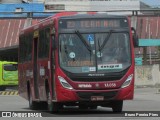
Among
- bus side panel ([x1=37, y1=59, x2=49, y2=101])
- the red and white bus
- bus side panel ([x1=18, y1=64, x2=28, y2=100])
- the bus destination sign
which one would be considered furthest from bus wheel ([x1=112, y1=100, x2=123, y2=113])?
bus side panel ([x1=18, y1=64, x2=28, y2=100])

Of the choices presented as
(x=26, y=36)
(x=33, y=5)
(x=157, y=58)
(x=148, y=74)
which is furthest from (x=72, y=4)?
(x=26, y=36)

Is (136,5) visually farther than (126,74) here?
Yes

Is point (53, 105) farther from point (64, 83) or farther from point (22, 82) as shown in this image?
point (22, 82)

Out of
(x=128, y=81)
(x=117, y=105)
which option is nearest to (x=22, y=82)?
(x=117, y=105)

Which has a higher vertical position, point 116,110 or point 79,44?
point 79,44

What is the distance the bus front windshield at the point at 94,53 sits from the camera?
57.8 ft

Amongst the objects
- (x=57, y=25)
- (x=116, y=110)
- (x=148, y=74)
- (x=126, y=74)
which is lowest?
(x=148, y=74)

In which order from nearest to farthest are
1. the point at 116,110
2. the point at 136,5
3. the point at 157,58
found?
the point at 116,110 < the point at 157,58 < the point at 136,5

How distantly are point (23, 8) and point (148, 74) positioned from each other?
55688 mm

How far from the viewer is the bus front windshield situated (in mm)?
17609

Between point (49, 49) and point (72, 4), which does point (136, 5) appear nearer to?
point (72, 4)

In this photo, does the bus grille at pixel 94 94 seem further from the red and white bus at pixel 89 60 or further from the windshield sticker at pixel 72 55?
the windshield sticker at pixel 72 55

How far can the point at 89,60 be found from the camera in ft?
58.0

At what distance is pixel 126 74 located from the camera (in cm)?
1769
